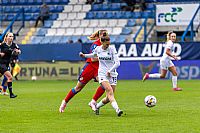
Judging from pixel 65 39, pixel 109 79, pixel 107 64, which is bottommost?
pixel 65 39

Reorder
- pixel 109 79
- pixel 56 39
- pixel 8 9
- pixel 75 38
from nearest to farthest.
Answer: pixel 109 79, pixel 75 38, pixel 56 39, pixel 8 9

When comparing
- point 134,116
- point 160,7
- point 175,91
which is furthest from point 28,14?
point 134,116

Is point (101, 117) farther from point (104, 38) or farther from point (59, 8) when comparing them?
point (59, 8)

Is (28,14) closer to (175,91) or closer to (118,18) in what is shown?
(118,18)

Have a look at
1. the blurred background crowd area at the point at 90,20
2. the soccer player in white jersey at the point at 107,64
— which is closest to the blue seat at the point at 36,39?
the blurred background crowd area at the point at 90,20

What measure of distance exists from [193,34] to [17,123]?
2658cm

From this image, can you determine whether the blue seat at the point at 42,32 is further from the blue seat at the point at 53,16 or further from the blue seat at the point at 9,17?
the blue seat at the point at 9,17

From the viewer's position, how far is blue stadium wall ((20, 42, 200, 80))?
34.9 m

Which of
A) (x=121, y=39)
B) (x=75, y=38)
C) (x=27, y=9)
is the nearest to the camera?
(x=121, y=39)

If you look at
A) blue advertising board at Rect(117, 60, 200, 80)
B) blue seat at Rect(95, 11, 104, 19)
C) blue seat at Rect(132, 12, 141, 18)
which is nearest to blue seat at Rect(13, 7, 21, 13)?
blue seat at Rect(95, 11, 104, 19)

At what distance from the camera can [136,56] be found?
119ft

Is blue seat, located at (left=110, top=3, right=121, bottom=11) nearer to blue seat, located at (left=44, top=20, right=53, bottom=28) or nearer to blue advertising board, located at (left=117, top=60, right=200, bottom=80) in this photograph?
blue seat, located at (left=44, top=20, right=53, bottom=28)

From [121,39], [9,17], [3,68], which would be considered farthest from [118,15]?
[3,68]

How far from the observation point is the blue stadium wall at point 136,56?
1375 inches
